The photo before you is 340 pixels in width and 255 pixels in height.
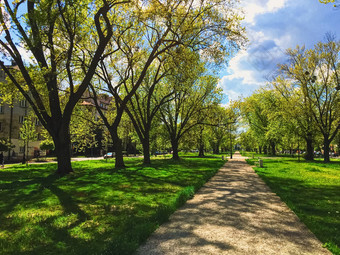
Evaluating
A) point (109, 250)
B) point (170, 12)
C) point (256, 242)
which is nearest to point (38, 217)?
point (109, 250)

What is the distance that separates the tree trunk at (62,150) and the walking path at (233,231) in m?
10.5

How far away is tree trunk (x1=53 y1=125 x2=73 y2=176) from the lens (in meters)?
14.5

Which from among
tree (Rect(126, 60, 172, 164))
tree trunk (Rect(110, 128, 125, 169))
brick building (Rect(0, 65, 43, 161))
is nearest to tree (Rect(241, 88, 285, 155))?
tree (Rect(126, 60, 172, 164))

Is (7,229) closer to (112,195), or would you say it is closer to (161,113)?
(112,195)

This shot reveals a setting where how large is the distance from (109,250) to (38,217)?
10.8 feet

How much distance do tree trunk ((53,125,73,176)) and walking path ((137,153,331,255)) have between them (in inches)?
413

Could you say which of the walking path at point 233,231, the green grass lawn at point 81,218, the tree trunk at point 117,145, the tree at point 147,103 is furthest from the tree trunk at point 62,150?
the walking path at point 233,231

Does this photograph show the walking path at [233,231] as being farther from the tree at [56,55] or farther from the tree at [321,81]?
the tree at [321,81]

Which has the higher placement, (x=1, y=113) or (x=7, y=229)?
(x=1, y=113)

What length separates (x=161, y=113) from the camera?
28.8m

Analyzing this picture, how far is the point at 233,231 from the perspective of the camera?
16.0 feet

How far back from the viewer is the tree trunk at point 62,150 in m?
14.5

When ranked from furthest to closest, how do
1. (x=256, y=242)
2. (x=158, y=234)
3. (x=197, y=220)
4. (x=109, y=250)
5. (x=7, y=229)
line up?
(x=197, y=220) < (x=7, y=229) < (x=158, y=234) < (x=256, y=242) < (x=109, y=250)

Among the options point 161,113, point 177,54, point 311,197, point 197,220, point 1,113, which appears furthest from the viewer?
point 1,113
